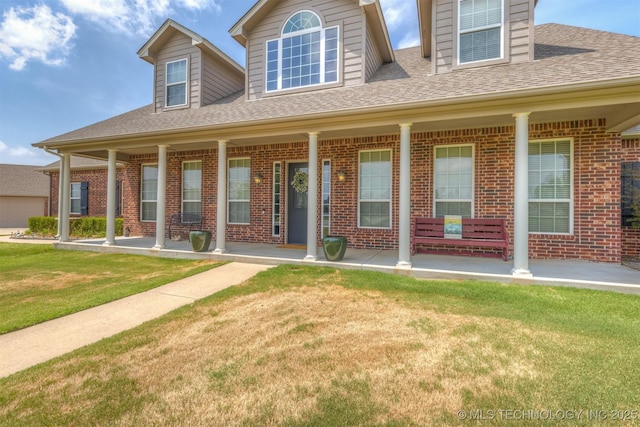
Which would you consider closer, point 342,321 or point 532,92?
point 342,321

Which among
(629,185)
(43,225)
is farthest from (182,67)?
(629,185)

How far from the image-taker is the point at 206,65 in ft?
29.7

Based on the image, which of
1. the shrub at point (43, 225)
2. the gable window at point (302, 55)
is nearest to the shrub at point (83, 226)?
the shrub at point (43, 225)

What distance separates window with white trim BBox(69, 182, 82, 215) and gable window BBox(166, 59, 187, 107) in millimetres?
8222

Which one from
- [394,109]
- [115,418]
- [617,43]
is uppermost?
[617,43]

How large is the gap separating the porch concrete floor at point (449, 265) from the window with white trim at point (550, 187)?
2.62ft

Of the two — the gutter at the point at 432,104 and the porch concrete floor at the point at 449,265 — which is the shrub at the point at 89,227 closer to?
the porch concrete floor at the point at 449,265

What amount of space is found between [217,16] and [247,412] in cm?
1246

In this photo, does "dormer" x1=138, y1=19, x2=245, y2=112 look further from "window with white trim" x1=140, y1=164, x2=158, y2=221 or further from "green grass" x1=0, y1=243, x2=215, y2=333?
"green grass" x1=0, y1=243, x2=215, y2=333

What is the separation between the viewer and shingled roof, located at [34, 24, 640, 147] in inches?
182

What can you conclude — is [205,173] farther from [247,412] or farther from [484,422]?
[484,422]

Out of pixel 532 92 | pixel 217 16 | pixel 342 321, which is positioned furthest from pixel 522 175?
pixel 217 16

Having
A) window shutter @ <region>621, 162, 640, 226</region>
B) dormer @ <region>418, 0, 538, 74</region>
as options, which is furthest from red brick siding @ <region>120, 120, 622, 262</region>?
dormer @ <region>418, 0, 538, 74</region>

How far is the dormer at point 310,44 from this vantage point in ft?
23.7
